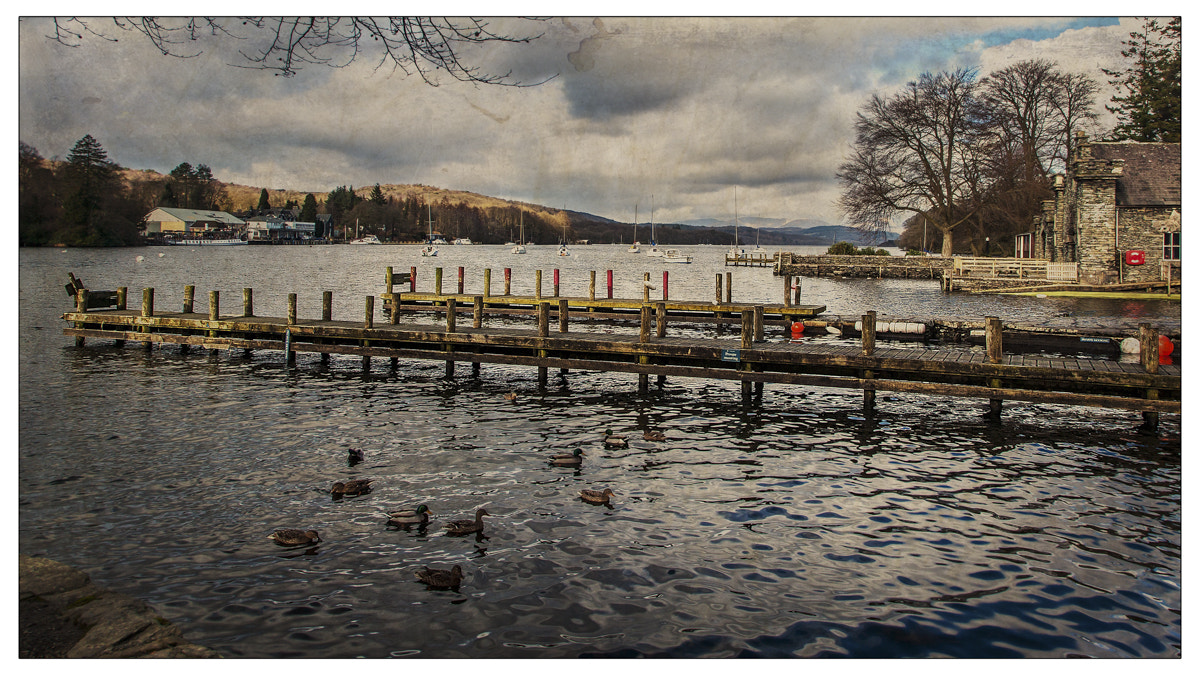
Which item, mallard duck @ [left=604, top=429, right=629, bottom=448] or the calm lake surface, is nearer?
the calm lake surface

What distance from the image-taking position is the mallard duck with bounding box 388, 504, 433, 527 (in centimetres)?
770

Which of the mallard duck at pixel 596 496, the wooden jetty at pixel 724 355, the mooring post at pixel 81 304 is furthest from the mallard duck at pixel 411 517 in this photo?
the mooring post at pixel 81 304

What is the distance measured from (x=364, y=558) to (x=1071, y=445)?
10.0 m

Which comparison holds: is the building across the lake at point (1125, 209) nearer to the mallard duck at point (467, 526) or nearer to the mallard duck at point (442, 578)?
the mallard duck at point (467, 526)

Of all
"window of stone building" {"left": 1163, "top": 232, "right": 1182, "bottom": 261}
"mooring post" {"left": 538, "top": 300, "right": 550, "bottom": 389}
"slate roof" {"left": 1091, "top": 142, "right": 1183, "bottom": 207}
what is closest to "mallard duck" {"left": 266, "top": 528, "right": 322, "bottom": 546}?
"mooring post" {"left": 538, "top": 300, "right": 550, "bottom": 389}

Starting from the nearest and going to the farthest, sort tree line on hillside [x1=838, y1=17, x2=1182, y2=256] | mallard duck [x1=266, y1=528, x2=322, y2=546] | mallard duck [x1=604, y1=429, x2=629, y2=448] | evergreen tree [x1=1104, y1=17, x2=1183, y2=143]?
mallard duck [x1=266, y1=528, x2=322, y2=546] < mallard duck [x1=604, y1=429, x2=629, y2=448] < evergreen tree [x1=1104, y1=17, x2=1183, y2=143] < tree line on hillside [x1=838, y1=17, x2=1182, y2=256]

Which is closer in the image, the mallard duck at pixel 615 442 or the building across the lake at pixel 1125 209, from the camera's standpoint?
the mallard duck at pixel 615 442

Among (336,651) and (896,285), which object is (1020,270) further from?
(336,651)

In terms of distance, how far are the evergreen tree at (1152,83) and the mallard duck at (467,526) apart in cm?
874

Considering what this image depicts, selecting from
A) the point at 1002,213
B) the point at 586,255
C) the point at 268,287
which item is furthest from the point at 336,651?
the point at 586,255

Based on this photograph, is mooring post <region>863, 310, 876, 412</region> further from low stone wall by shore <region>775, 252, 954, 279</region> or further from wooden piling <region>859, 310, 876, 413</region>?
low stone wall by shore <region>775, 252, 954, 279</region>

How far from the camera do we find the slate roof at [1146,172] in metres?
34.4

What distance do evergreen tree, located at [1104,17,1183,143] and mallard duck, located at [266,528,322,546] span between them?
33.4 feet

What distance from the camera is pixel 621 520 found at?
7984mm
